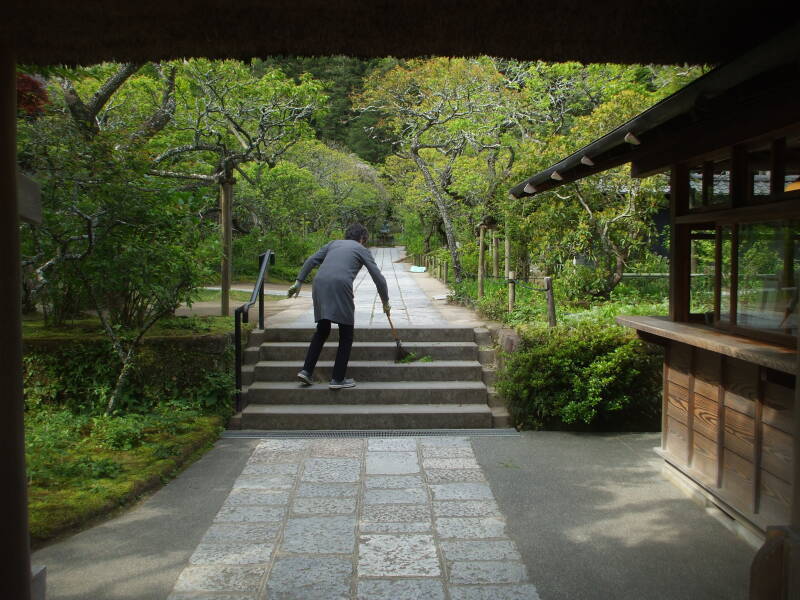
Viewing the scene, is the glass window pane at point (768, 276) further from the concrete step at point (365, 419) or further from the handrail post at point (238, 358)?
the handrail post at point (238, 358)

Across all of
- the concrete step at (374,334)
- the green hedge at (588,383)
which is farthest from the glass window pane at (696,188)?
the concrete step at (374,334)

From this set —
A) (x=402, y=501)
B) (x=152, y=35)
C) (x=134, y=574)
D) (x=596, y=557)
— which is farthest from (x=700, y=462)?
(x=152, y=35)

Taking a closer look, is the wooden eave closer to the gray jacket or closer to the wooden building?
the wooden building

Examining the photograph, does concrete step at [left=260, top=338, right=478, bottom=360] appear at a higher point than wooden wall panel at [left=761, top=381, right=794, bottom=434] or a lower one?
lower

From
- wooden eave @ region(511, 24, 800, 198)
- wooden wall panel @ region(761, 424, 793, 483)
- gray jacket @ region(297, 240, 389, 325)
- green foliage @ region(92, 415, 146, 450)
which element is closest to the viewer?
wooden eave @ region(511, 24, 800, 198)

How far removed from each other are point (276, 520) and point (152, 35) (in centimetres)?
296

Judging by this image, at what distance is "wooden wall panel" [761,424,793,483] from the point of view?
367cm

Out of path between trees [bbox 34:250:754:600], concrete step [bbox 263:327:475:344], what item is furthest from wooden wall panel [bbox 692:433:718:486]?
concrete step [bbox 263:327:475:344]

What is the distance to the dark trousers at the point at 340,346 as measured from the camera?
691 centimetres

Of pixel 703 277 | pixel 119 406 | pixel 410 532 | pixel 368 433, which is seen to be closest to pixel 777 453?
pixel 703 277

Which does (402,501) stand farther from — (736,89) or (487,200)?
(487,200)

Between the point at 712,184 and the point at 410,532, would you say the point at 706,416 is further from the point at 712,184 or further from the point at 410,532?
the point at 410,532

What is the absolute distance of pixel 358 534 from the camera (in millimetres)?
4156

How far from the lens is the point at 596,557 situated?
3844 mm
